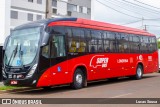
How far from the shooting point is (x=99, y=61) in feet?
64.2

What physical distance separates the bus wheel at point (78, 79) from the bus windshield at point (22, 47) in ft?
9.78

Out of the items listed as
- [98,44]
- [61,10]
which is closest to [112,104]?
[98,44]

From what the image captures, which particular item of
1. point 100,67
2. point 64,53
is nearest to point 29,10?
point 100,67

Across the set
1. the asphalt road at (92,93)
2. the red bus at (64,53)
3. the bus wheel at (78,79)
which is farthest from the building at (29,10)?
the asphalt road at (92,93)

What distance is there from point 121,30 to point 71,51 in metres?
6.57

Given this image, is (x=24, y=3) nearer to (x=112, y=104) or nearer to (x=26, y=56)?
(x=26, y=56)

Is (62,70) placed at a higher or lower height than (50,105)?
higher

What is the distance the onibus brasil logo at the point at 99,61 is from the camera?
746 inches

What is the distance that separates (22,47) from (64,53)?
2056 millimetres

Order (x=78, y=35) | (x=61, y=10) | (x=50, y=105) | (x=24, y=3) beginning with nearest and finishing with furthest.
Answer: (x=50, y=105), (x=78, y=35), (x=24, y=3), (x=61, y=10)

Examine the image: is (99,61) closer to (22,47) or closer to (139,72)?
(22,47)

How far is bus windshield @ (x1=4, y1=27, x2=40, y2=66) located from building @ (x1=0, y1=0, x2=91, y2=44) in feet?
112

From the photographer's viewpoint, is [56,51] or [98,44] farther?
[98,44]

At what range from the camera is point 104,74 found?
66.3ft
